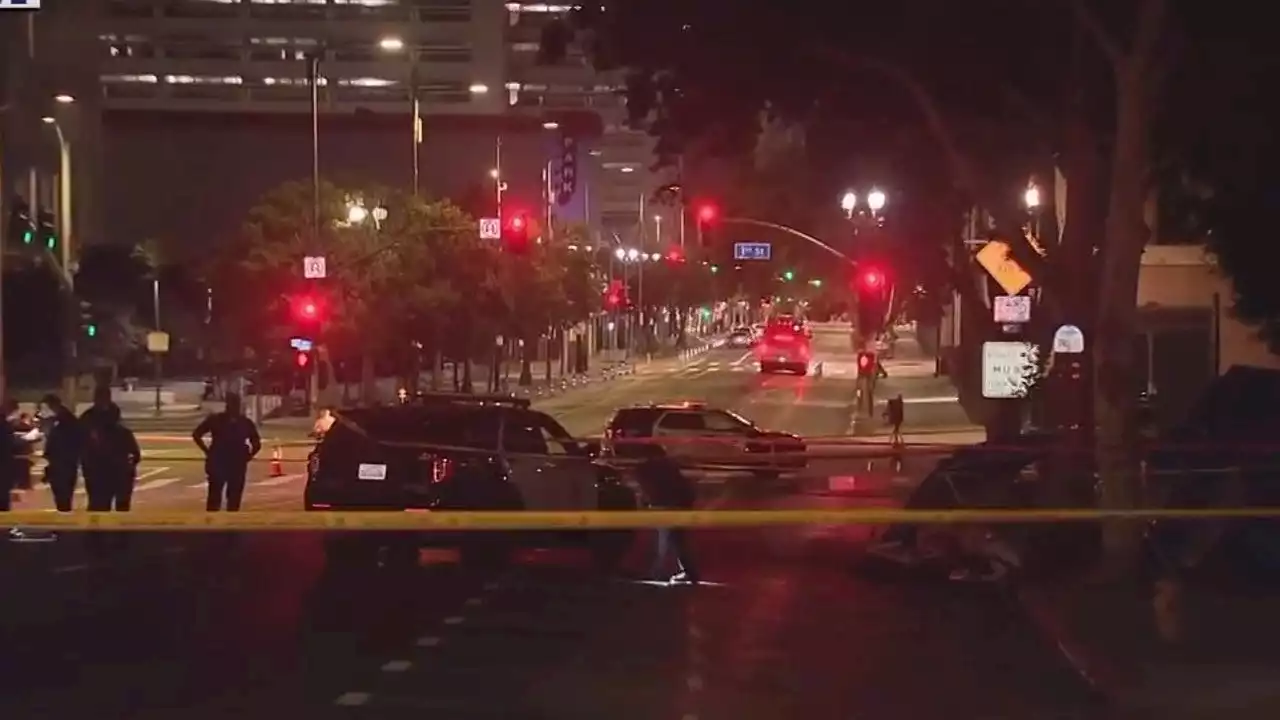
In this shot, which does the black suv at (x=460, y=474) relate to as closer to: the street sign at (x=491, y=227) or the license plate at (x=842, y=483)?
the license plate at (x=842, y=483)

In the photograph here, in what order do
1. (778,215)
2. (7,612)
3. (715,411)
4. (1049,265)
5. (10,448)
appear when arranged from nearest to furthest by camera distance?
1. (7,612)
2. (10,448)
3. (1049,265)
4. (715,411)
5. (778,215)

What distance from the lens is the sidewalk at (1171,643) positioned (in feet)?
34.9

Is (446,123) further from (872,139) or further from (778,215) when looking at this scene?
(872,139)

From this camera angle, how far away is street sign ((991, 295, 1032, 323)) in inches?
1176

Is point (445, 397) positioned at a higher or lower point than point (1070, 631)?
higher

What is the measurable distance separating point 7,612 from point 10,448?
4265mm

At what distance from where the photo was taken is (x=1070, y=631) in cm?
1306

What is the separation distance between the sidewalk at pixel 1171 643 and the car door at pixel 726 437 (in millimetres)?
12662

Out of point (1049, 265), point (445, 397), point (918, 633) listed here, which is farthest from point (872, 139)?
point (918, 633)

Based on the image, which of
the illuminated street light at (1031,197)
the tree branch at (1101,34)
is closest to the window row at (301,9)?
the illuminated street light at (1031,197)

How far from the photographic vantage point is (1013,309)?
98.0 ft

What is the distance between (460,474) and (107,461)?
424 cm

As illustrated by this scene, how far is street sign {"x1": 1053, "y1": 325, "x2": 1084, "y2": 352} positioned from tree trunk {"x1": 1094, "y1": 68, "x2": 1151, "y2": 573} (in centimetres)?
321

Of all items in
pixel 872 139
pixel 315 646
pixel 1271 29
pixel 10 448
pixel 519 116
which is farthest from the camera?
pixel 519 116
